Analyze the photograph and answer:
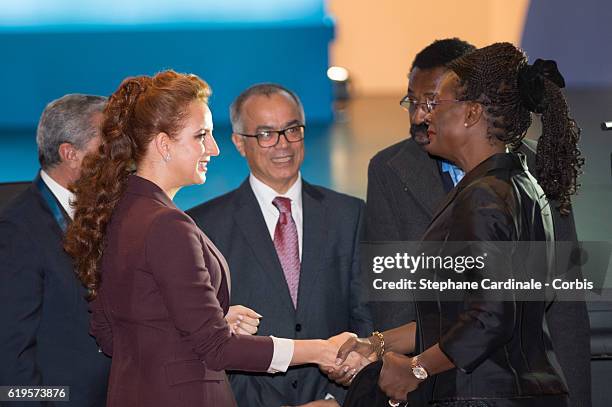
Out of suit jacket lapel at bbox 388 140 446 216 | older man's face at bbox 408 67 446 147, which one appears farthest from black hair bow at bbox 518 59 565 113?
suit jacket lapel at bbox 388 140 446 216

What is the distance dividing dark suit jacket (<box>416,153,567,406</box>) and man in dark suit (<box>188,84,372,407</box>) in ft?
2.91

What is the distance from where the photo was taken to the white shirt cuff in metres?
2.55

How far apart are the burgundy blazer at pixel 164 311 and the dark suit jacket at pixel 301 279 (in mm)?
751

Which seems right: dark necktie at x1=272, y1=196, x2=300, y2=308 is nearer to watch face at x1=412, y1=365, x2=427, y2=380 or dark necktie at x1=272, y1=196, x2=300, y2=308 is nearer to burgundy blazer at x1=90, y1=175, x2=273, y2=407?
burgundy blazer at x1=90, y1=175, x2=273, y2=407

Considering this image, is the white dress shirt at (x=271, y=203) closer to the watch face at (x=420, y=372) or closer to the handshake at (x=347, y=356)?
the handshake at (x=347, y=356)

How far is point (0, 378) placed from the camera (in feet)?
9.53

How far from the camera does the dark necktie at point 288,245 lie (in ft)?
11.1

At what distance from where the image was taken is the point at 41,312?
2.95m

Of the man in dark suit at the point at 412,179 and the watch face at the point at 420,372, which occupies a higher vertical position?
the man in dark suit at the point at 412,179

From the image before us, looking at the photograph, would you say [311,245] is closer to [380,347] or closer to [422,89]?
[380,347]

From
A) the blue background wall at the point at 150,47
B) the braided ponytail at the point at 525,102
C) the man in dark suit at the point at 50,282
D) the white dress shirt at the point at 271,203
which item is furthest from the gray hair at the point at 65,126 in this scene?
the blue background wall at the point at 150,47

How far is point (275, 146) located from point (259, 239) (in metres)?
0.33

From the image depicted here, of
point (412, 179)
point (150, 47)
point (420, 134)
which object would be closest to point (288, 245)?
point (412, 179)

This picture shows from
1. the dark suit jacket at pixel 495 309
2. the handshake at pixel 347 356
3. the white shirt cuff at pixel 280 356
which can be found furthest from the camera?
the handshake at pixel 347 356
